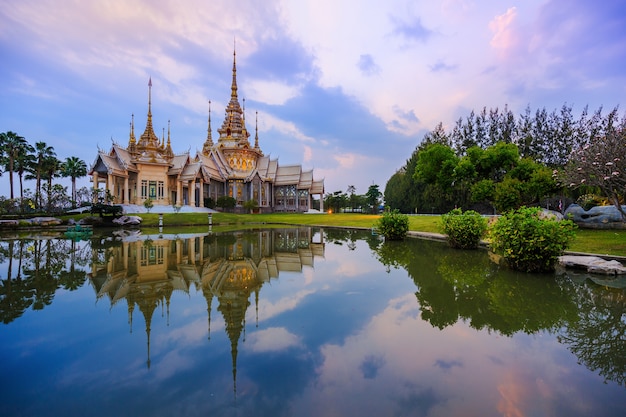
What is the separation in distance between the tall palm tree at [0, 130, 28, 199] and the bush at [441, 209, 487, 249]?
3784 cm

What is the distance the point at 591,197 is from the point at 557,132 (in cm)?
1467

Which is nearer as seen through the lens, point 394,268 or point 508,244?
point 508,244

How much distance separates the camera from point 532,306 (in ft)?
16.9

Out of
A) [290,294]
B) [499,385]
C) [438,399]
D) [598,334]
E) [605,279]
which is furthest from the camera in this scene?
[605,279]

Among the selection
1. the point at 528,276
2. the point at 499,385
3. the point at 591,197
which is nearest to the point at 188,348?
the point at 499,385

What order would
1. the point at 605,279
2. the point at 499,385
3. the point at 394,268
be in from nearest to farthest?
the point at 499,385
the point at 605,279
the point at 394,268

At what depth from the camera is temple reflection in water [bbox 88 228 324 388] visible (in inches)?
197

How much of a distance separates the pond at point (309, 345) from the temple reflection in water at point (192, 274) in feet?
0.20

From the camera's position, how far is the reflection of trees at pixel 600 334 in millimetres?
3339

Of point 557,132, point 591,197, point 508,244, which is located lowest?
point 508,244

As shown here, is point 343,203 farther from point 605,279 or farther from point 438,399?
point 438,399

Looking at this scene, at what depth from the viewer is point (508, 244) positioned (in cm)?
769

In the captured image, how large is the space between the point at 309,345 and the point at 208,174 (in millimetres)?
36086

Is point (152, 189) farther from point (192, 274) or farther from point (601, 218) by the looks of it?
point (601, 218)
